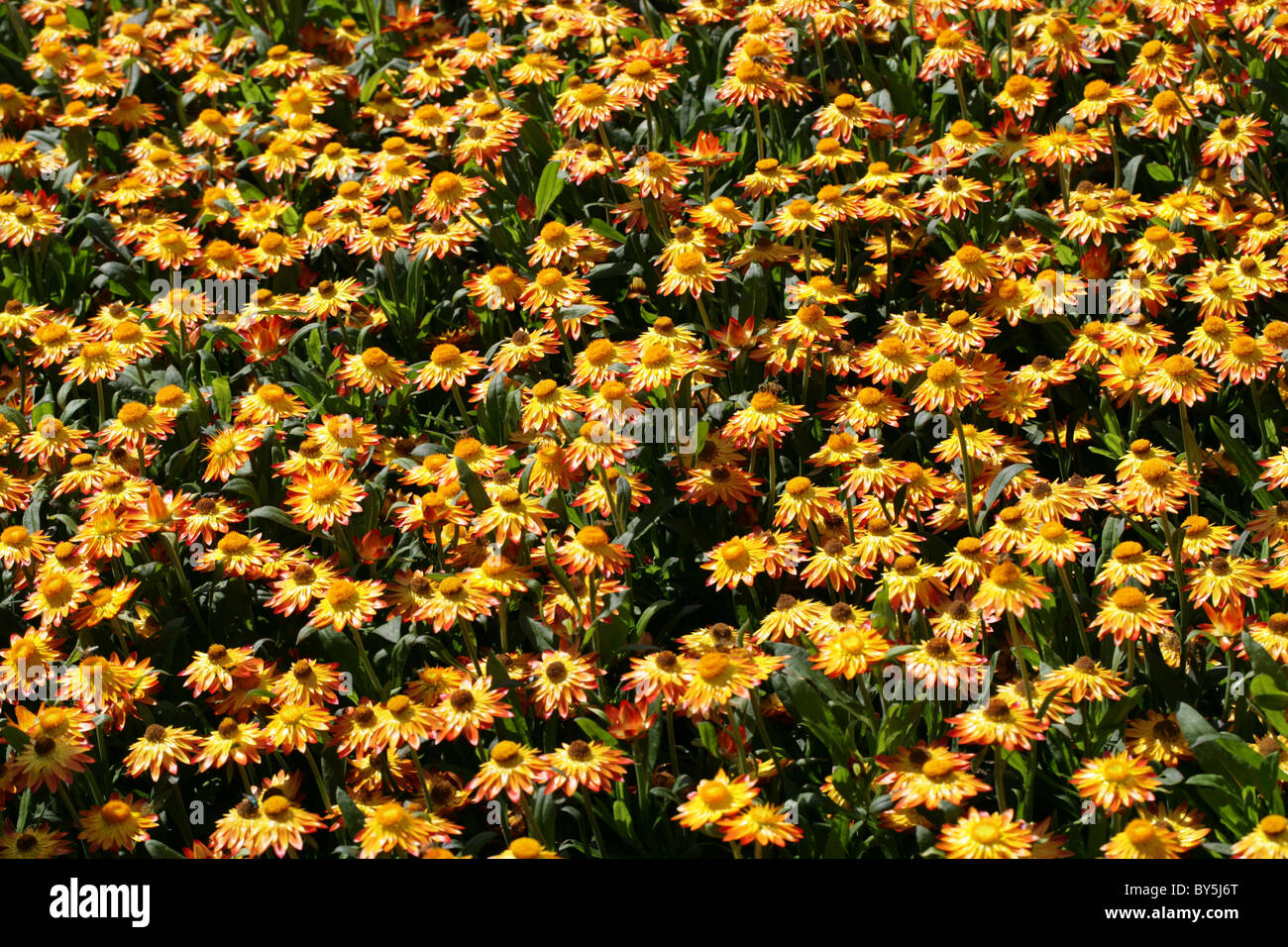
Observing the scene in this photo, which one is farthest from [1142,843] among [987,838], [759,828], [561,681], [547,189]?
[547,189]

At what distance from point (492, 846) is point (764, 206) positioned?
6.77 feet

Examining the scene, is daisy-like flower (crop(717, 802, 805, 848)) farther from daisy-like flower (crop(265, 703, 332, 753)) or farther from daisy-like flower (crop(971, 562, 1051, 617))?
daisy-like flower (crop(265, 703, 332, 753))

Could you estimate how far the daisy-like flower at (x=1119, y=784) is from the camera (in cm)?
261

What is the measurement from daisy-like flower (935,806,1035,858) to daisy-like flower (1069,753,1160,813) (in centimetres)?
15

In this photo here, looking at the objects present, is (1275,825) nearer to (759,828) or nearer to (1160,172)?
(759,828)

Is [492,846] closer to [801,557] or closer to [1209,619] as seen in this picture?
[801,557]

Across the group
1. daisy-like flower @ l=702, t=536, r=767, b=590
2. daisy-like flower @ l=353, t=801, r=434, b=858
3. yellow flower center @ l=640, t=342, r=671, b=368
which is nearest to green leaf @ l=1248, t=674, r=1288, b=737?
daisy-like flower @ l=702, t=536, r=767, b=590

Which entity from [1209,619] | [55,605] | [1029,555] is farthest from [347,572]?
[1209,619]

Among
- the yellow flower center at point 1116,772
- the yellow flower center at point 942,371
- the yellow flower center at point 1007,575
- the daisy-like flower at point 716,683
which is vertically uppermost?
the yellow flower center at point 942,371

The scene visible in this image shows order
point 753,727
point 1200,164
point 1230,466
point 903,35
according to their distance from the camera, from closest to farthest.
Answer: point 753,727 → point 1230,466 → point 1200,164 → point 903,35

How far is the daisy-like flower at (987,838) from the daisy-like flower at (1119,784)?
0.15 metres

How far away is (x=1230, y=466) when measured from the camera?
11.3ft

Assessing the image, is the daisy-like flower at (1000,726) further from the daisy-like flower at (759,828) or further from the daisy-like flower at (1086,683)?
the daisy-like flower at (759,828)

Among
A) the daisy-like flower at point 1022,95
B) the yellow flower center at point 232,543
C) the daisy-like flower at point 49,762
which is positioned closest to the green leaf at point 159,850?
the daisy-like flower at point 49,762
